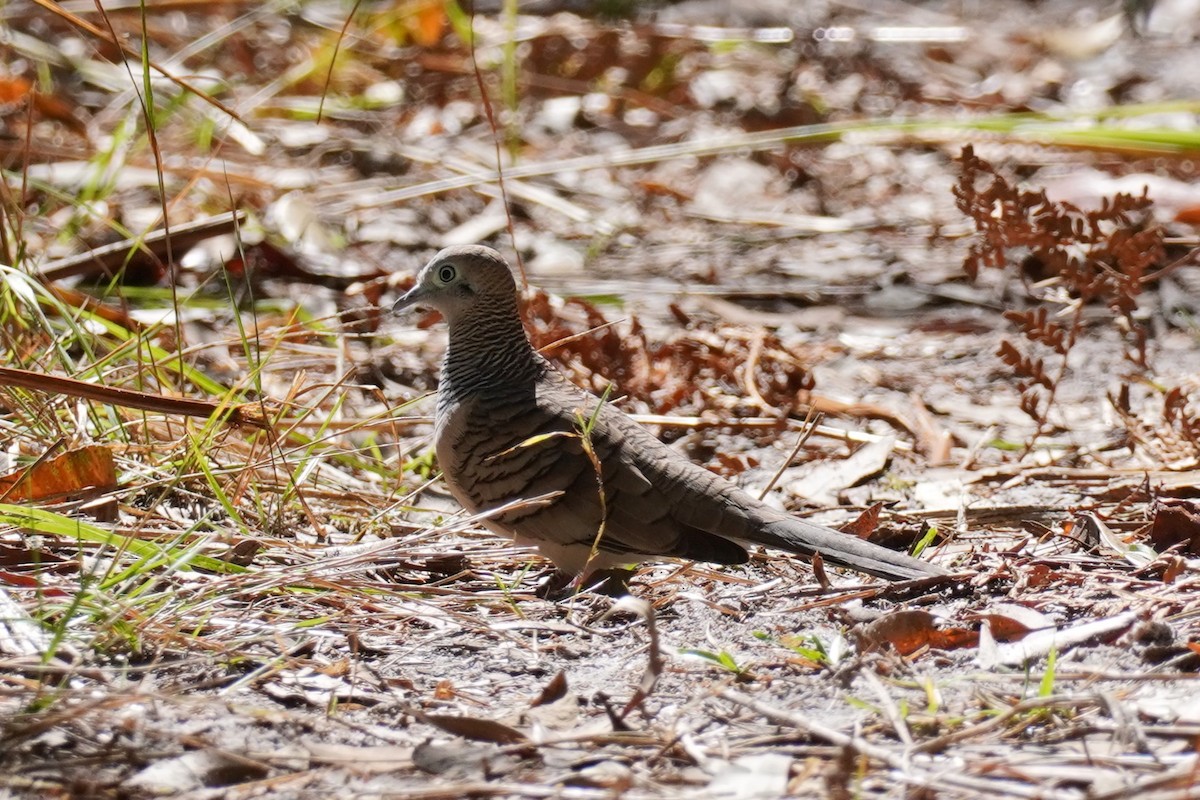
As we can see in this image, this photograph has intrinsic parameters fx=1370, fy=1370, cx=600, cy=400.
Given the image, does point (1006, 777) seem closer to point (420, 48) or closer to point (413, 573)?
point (413, 573)

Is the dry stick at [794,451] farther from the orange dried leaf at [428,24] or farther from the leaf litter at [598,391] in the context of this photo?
the orange dried leaf at [428,24]

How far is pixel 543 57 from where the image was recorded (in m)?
8.41

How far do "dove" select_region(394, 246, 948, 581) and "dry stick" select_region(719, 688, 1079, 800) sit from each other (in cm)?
80

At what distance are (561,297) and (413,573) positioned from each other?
76.4 inches

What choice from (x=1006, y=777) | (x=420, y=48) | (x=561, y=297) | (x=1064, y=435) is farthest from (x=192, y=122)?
(x=1006, y=777)

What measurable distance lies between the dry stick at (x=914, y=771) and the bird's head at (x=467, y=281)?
166cm

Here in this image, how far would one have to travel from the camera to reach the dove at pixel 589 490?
3297mm

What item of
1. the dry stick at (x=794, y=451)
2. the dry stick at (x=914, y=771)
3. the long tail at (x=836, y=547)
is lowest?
the dry stick at (x=914, y=771)

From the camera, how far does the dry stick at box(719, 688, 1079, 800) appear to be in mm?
2205

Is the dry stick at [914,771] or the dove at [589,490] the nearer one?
the dry stick at [914,771]

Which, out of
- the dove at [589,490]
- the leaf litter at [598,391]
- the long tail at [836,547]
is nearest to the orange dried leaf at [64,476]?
the leaf litter at [598,391]

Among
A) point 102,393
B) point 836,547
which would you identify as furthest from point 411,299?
point 836,547

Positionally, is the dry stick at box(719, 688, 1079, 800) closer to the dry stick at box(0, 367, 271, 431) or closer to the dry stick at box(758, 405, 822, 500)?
the dry stick at box(758, 405, 822, 500)

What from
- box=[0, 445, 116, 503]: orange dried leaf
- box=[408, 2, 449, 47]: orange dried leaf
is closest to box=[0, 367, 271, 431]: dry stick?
box=[0, 445, 116, 503]: orange dried leaf
